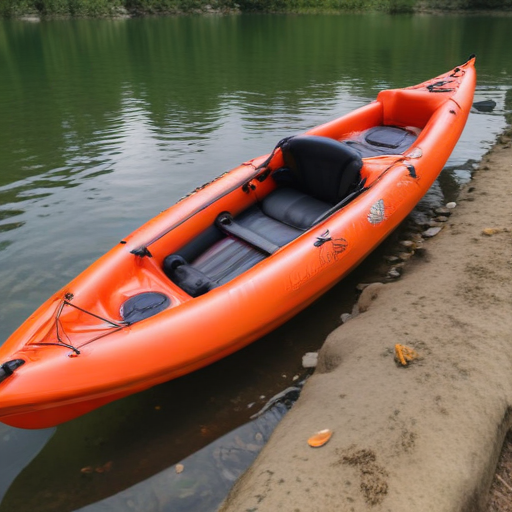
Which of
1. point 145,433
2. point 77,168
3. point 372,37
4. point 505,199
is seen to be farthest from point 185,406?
point 372,37

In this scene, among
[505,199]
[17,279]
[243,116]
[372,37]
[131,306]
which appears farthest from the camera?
[372,37]

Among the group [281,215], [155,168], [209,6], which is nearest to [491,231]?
[281,215]

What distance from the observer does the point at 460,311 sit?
10.8 ft

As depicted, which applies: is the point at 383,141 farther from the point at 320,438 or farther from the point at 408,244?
the point at 320,438

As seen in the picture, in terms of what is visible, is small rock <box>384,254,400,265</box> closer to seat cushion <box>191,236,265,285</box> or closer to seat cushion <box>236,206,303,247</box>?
seat cushion <box>236,206,303,247</box>

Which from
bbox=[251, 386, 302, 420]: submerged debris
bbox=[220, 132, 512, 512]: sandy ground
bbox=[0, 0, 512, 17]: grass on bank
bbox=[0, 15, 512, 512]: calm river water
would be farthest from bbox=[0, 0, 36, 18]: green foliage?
bbox=[251, 386, 302, 420]: submerged debris

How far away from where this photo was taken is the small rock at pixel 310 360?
3502 millimetres

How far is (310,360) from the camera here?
3.54 metres

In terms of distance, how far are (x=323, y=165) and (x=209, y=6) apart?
39.7 meters

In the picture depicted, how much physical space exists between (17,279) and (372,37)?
70.9 feet

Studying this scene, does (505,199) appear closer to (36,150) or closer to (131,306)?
(131,306)

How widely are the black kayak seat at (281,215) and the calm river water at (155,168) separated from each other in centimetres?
69

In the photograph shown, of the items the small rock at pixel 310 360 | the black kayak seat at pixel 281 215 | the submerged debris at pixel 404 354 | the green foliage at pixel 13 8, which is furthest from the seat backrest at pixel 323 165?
the green foliage at pixel 13 8

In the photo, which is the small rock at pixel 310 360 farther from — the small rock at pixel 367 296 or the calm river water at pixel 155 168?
the small rock at pixel 367 296
